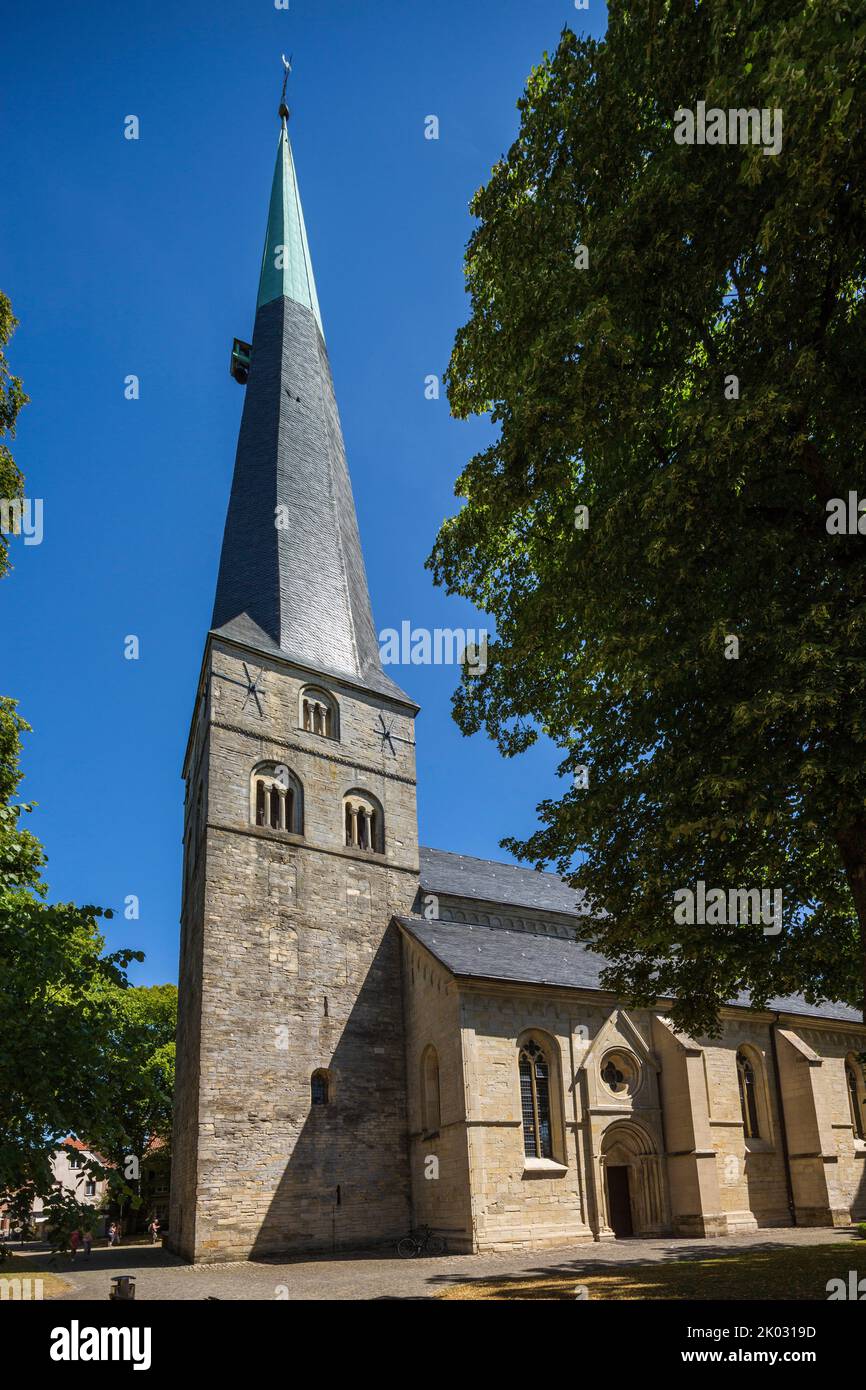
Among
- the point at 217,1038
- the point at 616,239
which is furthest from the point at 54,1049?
the point at 217,1038

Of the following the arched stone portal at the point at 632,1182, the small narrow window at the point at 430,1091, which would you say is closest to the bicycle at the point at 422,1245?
the small narrow window at the point at 430,1091

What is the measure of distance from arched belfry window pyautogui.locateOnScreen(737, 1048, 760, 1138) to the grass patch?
32.8ft

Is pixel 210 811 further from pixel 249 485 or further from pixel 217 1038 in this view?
pixel 249 485

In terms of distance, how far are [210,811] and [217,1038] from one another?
567 cm

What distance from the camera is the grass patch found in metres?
10.7

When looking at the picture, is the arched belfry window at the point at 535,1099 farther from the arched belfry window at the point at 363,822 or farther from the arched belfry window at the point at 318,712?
the arched belfry window at the point at 318,712

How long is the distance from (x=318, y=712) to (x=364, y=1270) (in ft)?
48.4

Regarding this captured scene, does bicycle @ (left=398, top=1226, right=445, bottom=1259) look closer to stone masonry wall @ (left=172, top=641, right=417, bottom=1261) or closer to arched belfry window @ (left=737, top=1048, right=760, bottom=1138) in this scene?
stone masonry wall @ (left=172, top=641, right=417, bottom=1261)

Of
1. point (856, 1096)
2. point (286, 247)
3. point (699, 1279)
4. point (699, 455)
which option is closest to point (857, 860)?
point (699, 455)

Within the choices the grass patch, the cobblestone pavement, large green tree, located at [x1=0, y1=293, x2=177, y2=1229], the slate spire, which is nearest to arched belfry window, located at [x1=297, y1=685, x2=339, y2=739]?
the slate spire

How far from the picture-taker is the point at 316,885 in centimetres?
Result: 2466

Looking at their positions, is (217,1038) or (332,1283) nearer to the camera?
(332,1283)

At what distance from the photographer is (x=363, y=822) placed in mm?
26859

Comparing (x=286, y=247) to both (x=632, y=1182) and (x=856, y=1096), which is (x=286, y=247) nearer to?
(x=632, y=1182)
